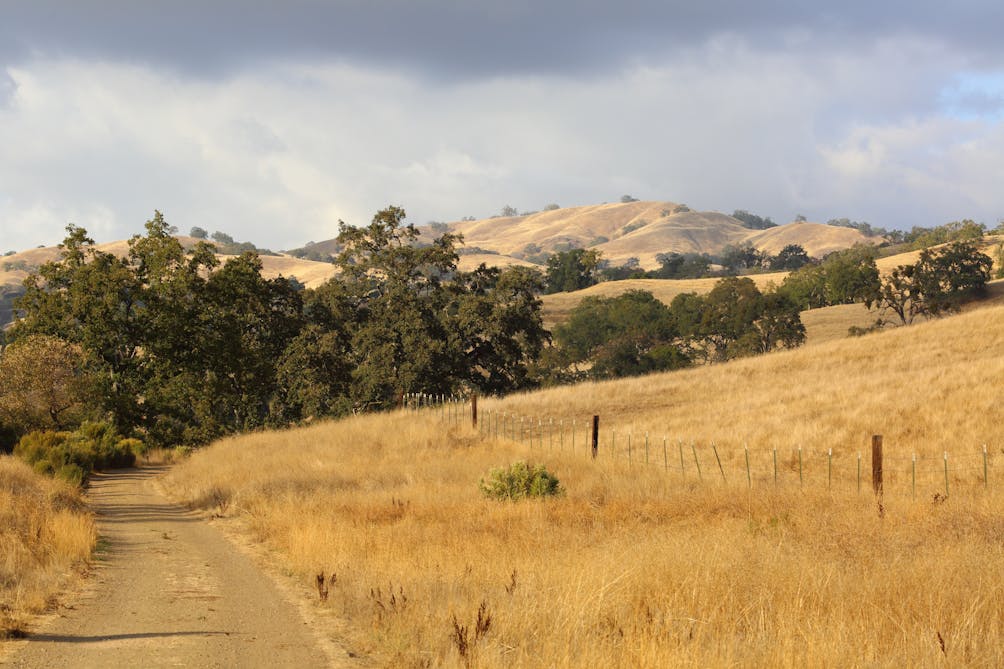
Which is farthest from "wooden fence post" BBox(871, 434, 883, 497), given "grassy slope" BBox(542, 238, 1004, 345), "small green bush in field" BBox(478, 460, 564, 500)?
"grassy slope" BBox(542, 238, 1004, 345)

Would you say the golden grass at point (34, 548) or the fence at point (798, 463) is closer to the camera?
the golden grass at point (34, 548)

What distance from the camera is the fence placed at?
68.4ft

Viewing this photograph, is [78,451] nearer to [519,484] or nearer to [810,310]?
[519,484]

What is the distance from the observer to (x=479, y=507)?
17078 millimetres

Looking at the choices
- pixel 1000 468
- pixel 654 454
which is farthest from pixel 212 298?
pixel 1000 468

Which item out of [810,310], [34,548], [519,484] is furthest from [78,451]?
[810,310]

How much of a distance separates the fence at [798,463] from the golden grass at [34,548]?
42.4 feet

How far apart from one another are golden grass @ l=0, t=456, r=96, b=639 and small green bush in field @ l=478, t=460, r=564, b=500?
311 inches

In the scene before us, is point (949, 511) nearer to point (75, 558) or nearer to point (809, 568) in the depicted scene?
point (809, 568)

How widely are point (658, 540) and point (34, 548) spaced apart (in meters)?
8.89

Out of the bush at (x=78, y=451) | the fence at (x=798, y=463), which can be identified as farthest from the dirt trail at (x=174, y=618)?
the bush at (x=78, y=451)

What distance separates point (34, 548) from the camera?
13.0 metres

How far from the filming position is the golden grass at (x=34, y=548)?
10.1 metres

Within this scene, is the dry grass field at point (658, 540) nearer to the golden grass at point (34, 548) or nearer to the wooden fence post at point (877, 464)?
the wooden fence post at point (877, 464)
